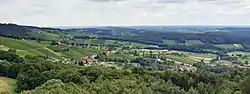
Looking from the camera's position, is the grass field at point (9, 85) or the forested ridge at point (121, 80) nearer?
the forested ridge at point (121, 80)

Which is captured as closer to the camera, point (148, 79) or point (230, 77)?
point (148, 79)

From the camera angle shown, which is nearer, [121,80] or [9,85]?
[121,80]

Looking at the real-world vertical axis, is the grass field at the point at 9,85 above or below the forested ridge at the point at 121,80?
below

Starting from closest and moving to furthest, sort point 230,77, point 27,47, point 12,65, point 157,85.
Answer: point 157,85, point 230,77, point 12,65, point 27,47

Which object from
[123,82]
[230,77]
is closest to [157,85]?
[123,82]

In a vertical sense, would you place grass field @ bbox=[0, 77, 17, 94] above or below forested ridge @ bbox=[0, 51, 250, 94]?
below

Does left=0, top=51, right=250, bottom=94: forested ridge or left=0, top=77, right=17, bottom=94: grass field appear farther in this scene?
left=0, top=77, right=17, bottom=94: grass field

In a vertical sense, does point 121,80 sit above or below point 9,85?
above

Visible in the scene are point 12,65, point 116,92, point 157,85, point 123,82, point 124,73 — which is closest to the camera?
point 116,92

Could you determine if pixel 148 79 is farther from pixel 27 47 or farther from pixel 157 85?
pixel 27 47

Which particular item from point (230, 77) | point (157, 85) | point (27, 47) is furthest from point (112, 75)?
point (27, 47)
